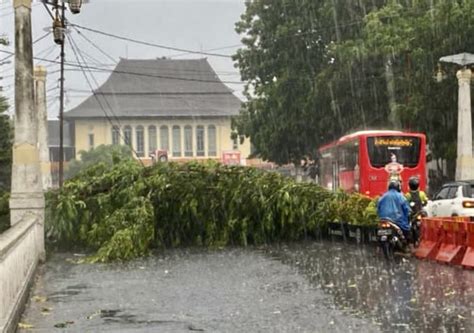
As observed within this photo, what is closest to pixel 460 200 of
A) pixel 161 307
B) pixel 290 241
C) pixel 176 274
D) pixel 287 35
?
pixel 290 241

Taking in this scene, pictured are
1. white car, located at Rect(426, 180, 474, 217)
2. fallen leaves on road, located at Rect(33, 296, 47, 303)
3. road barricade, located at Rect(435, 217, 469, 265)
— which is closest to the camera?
fallen leaves on road, located at Rect(33, 296, 47, 303)

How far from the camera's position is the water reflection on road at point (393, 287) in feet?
31.5

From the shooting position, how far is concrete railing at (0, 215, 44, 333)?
840cm

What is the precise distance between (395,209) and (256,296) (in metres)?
5.12

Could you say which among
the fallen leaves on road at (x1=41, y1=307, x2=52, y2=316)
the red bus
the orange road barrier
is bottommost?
the fallen leaves on road at (x1=41, y1=307, x2=52, y2=316)

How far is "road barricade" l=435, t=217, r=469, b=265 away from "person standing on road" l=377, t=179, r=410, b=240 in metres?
0.75

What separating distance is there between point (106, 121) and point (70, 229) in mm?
82882

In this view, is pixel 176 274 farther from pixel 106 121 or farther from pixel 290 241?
pixel 106 121

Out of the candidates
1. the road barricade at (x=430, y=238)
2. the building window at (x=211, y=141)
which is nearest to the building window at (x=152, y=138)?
the building window at (x=211, y=141)

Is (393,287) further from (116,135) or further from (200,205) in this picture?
(116,135)

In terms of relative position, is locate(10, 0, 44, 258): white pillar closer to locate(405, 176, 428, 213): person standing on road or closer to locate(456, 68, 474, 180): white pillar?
locate(405, 176, 428, 213): person standing on road

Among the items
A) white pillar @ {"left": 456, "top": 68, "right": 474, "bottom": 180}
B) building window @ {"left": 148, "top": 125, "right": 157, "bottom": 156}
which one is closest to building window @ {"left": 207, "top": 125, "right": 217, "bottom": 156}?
building window @ {"left": 148, "top": 125, "right": 157, "bottom": 156}

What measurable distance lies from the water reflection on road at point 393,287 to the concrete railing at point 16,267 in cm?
409

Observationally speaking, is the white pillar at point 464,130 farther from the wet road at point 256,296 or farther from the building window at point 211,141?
the building window at point 211,141
